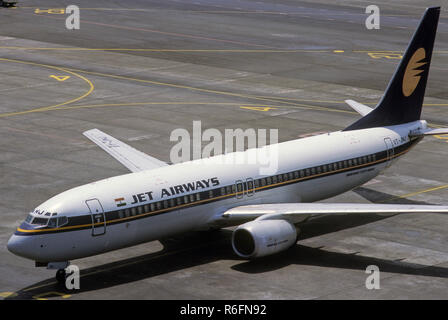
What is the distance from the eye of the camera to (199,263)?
133 feet

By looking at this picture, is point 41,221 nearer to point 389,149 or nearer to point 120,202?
point 120,202

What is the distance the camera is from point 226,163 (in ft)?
140

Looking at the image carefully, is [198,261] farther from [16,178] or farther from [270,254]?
[16,178]

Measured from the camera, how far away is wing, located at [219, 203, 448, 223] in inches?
1585

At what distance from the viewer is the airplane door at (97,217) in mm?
37156

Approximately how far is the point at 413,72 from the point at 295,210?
1474 centimetres

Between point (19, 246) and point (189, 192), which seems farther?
point (189, 192)

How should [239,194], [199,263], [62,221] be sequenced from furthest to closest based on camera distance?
[239,194]
[199,263]
[62,221]

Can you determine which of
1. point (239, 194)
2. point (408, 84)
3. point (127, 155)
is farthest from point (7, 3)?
point (239, 194)

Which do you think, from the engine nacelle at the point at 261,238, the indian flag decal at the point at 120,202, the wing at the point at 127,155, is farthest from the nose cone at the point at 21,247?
the wing at the point at 127,155

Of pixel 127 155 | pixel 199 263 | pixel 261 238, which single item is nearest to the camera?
pixel 261 238

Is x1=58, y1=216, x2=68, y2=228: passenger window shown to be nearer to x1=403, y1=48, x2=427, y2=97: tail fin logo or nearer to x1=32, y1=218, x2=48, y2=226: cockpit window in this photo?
x1=32, y1=218, x2=48, y2=226: cockpit window

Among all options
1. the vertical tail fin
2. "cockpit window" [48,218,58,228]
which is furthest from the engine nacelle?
the vertical tail fin
